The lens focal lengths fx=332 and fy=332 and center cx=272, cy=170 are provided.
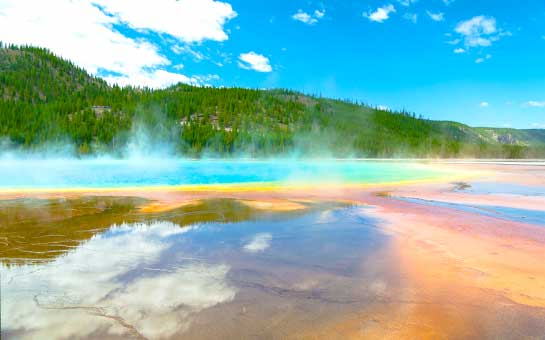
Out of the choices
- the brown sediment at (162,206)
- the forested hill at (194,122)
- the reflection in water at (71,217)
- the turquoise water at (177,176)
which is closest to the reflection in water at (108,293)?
the reflection in water at (71,217)

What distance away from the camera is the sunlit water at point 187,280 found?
144 inches

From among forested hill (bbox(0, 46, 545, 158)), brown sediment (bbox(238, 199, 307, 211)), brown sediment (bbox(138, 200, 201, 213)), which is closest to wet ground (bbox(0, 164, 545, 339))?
brown sediment (bbox(138, 200, 201, 213))

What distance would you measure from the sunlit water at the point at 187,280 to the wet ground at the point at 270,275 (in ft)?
0.07

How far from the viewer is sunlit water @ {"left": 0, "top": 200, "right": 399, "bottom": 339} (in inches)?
144

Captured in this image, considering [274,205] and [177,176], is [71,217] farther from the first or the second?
[177,176]

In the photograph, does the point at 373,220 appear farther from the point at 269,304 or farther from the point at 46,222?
the point at 46,222

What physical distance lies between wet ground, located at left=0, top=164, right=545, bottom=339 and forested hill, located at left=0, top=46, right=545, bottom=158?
292 feet

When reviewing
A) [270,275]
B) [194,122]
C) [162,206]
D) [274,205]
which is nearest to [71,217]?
[162,206]

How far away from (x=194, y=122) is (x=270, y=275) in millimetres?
118563

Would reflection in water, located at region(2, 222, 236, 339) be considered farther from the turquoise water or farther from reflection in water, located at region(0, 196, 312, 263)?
the turquoise water

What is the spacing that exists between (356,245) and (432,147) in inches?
4733

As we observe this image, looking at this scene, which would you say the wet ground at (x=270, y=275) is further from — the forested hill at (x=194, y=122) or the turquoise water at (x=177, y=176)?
the forested hill at (x=194, y=122)

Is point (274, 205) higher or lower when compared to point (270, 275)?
higher

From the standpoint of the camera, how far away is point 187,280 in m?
4.87
